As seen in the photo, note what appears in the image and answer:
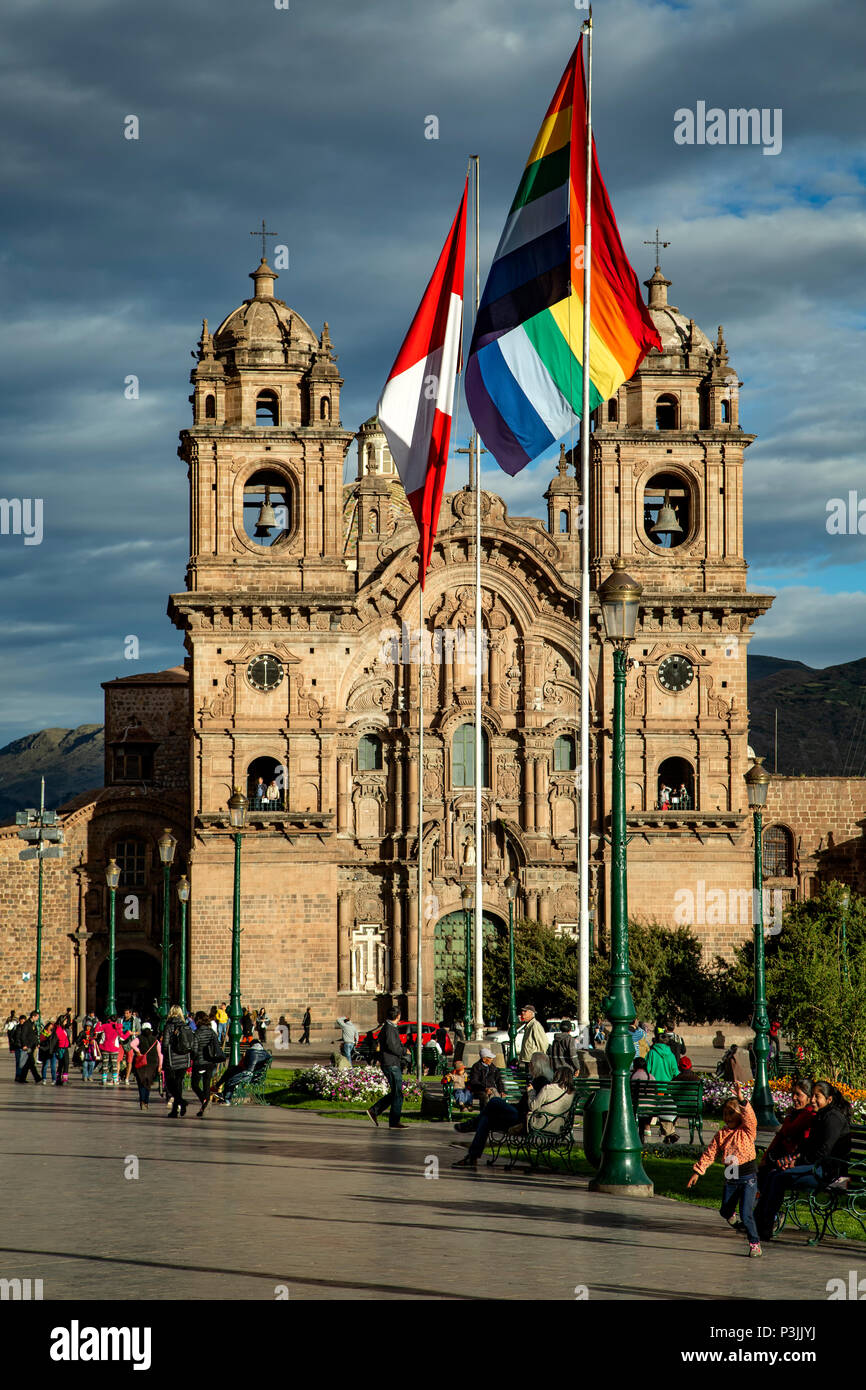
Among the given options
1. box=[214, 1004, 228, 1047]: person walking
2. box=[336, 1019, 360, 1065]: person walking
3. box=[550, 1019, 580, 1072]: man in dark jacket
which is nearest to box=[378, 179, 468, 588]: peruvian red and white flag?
box=[550, 1019, 580, 1072]: man in dark jacket

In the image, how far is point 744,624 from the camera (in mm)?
59562

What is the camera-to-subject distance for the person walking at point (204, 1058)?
99.3 feet

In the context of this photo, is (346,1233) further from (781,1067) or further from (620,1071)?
(781,1067)

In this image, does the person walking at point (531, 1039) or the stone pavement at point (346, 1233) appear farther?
the person walking at point (531, 1039)

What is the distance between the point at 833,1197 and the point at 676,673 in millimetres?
44024

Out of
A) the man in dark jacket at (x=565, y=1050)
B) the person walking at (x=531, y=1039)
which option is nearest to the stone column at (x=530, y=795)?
the man in dark jacket at (x=565, y=1050)

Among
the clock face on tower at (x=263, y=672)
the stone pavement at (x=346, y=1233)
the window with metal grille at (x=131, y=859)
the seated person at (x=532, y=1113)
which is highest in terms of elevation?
the clock face on tower at (x=263, y=672)

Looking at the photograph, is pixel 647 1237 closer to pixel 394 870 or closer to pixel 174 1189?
pixel 174 1189

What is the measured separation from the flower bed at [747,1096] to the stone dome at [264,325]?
113 ft

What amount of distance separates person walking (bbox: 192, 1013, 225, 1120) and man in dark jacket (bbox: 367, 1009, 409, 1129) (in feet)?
12.1

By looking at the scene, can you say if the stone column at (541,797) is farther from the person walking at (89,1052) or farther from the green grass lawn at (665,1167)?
the green grass lawn at (665,1167)

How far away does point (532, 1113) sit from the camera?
2214 cm
